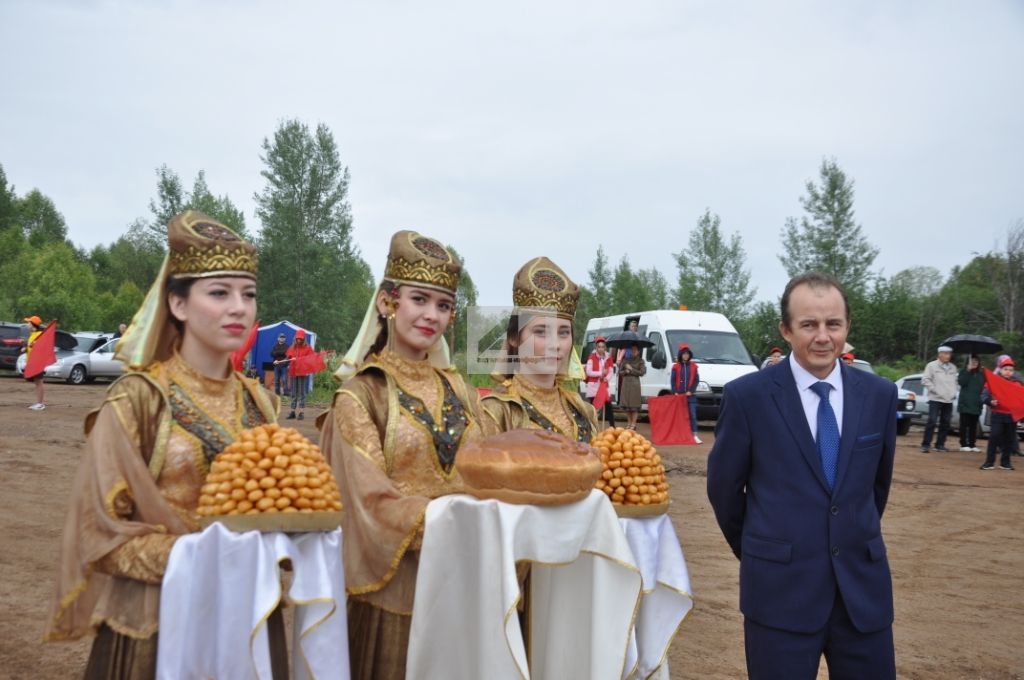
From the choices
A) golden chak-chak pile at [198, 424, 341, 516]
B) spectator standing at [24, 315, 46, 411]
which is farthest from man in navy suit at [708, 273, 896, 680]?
spectator standing at [24, 315, 46, 411]

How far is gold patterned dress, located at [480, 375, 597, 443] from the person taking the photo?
4152 millimetres

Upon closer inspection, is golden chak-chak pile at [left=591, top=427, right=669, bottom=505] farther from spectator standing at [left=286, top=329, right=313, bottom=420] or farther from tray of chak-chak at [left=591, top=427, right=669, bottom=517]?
spectator standing at [left=286, top=329, right=313, bottom=420]

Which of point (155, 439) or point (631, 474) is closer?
point (155, 439)

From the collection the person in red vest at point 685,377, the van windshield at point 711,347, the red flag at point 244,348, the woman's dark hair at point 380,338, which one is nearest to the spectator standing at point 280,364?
the person in red vest at point 685,377

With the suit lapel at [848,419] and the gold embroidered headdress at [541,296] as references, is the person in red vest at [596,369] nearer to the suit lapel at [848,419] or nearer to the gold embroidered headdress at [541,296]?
the gold embroidered headdress at [541,296]

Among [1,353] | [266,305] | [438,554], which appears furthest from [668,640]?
[266,305]

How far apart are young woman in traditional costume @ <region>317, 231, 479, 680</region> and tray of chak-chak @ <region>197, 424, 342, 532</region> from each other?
0.53 meters

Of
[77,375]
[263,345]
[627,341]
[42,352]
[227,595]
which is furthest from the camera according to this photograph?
[77,375]

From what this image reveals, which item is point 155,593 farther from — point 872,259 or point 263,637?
point 872,259

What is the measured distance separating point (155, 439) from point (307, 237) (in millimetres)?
46163

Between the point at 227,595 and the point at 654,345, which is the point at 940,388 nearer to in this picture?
the point at 654,345

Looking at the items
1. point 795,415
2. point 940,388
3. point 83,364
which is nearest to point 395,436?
point 795,415

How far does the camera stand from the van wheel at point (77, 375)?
1109 inches

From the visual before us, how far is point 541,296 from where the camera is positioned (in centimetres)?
431
